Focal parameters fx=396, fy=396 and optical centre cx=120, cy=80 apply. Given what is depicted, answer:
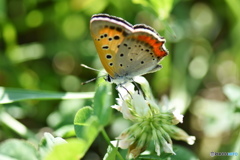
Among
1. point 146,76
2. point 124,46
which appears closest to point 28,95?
point 124,46

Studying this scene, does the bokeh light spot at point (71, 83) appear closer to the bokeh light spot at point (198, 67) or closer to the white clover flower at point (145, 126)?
the bokeh light spot at point (198, 67)

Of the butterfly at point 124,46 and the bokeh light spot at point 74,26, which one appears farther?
the bokeh light spot at point 74,26

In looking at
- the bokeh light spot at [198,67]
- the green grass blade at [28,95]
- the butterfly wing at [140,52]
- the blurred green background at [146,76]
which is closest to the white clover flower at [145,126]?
the butterfly wing at [140,52]

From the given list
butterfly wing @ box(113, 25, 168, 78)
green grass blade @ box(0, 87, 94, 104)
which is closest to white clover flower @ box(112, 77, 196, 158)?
butterfly wing @ box(113, 25, 168, 78)

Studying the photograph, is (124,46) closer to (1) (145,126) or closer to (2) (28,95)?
(1) (145,126)

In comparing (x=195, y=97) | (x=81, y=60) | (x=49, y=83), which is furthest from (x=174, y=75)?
(x=49, y=83)

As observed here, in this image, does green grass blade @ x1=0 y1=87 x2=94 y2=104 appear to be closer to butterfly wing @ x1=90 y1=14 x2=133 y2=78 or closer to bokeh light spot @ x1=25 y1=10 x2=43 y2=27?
butterfly wing @ x1=90 y1=14 x2=133 y2=78
